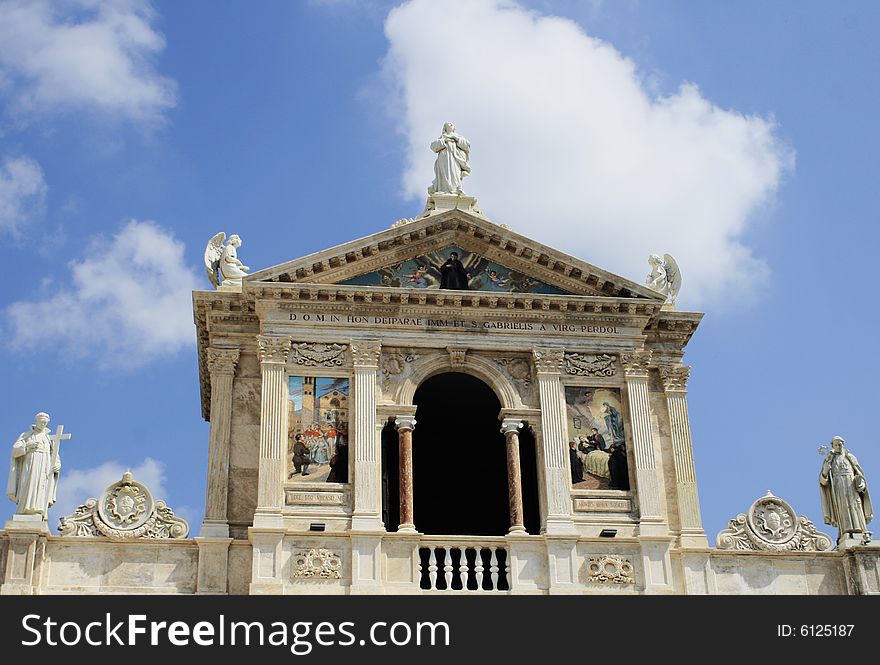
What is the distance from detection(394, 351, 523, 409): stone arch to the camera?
92.2 ft

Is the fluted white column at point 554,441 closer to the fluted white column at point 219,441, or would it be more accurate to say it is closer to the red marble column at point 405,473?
the red marble column at point 405,473

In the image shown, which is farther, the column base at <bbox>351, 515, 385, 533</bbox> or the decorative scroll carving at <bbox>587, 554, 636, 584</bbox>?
the decorative scroll carving at <bbox>587, 554, 636, 584</bbox>

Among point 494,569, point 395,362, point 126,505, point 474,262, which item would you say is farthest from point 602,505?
point 126,505

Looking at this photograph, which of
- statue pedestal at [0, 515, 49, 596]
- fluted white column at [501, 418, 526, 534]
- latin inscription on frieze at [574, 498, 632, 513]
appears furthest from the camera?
latin inscription on frieze at [574, 498, 632, 513]

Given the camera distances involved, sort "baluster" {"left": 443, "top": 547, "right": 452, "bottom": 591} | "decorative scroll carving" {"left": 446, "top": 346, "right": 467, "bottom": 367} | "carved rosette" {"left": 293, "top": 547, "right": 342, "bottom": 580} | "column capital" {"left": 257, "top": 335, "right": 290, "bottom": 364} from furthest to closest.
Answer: "decorative scroll carving" {"left": 446, "top": 346, "right": 467, "bottom": 367} < "column capital" {"left": 257, "top": 335, "right": 290, "bottom": 364} < "baluster" {"left": 443, "top": 547, "right": 452, "bottom": 591} < "carved rosette" {"left": 293, "top": 547, "right": 342, "bottom": 580}

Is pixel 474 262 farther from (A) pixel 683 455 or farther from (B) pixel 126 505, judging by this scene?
(B) pixel 126 505

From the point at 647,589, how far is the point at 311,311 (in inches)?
354

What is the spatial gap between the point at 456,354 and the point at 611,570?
5.56 metres

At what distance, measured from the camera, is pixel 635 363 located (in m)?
28.7

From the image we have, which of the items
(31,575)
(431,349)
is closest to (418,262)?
(431,349)

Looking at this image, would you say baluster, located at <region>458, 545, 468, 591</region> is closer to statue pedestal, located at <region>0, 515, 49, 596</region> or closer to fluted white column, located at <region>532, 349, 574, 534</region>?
fluted white column, located at <region>532, 349, 574, 534</region>

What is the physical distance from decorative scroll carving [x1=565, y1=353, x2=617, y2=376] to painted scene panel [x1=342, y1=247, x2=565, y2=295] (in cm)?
163

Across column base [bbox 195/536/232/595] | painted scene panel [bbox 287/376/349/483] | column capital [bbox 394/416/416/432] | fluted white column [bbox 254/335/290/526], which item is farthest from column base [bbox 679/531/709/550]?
column base [bbox 195/536/232/595]

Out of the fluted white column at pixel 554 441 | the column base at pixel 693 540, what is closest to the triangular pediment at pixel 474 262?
the fluted white column at pixel 554 441
